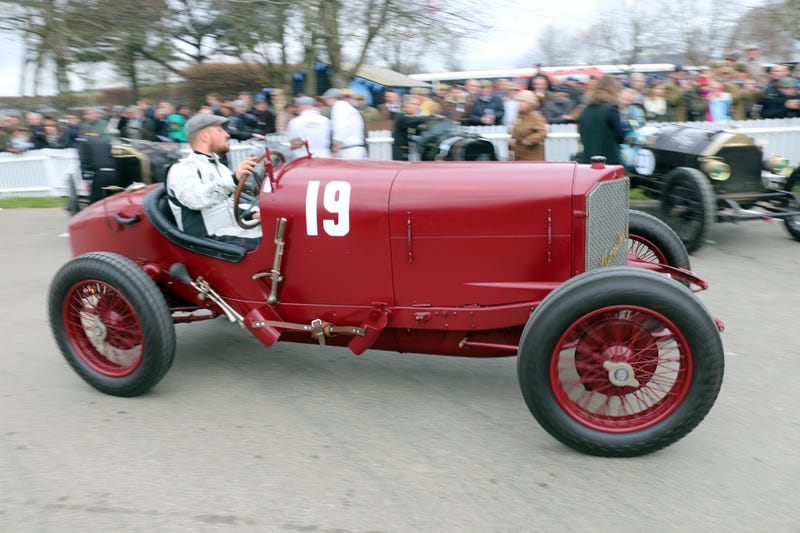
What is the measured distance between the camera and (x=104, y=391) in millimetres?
3840

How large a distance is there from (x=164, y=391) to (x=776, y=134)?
8.79m

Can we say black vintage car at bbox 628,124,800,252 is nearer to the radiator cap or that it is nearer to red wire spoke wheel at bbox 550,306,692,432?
the radiator cap

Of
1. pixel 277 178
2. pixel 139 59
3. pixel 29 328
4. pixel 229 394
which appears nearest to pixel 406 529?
pixel 229 394

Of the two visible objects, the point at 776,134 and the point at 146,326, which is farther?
the point at 776,134

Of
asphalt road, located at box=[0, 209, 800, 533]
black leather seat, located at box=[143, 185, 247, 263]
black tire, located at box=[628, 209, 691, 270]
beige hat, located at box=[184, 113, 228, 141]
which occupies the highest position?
beige hat, located at box=[184, 113, 228, 141]

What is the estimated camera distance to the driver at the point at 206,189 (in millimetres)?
3865

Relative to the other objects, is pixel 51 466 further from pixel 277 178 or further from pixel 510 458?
pixel 510 458

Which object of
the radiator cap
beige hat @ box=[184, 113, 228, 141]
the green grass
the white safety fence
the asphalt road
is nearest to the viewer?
the asphalt road

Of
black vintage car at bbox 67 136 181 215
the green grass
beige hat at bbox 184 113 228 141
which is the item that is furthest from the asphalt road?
the green grass

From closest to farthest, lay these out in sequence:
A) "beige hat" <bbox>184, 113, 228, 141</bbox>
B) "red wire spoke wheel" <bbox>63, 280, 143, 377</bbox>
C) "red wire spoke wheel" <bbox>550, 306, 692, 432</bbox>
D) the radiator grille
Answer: "red wire spoke wheel" <bbox>550, 306, 692, 432</bbox> → the radiator grille → "red wire spoke wheel" <bbox>63, 280, 143, 377</bbox> → "beige hat" <bbox>184, 113, 228, 141</bbox>

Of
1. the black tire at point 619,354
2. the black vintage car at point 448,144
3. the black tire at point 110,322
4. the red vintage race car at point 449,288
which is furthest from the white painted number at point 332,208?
the black vintage car at point 448,144

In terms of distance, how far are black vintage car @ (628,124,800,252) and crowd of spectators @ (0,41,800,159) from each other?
2.02 ft

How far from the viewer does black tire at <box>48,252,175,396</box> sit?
3.61 meters

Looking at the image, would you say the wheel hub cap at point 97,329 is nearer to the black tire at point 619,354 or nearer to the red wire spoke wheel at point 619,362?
the black tire at point 619,354
